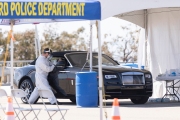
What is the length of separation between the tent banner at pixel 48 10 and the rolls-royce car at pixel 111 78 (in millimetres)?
5544

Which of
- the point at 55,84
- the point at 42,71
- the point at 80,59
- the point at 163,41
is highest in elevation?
the point at 163,41

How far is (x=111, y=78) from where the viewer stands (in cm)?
1627

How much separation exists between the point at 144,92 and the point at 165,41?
3.24 meters

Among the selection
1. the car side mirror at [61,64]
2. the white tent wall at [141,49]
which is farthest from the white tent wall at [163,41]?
the car side mirror at [61,64]

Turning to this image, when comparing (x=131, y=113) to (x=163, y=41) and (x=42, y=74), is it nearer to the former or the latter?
(x=42, y=74)

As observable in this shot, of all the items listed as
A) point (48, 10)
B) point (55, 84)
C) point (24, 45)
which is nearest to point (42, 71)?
point (55, 84)

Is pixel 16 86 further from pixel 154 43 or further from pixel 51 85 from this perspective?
pixel 154 43

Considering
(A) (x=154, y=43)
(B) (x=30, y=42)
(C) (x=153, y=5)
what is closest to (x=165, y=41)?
(A) (x=154, y=43)

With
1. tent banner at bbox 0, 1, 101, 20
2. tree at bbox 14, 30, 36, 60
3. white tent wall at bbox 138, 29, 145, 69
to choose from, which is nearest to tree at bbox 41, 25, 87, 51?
tree at bbox 14, 30, 36, 60

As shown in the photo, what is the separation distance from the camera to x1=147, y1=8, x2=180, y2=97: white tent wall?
1936cm

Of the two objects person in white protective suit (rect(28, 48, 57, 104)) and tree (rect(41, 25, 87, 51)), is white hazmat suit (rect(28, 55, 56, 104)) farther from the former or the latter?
tree (rect(41, 25, 87, 51))

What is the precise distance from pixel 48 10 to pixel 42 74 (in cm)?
664

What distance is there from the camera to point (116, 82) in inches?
642

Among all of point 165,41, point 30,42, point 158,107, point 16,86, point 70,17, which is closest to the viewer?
point 70,17
